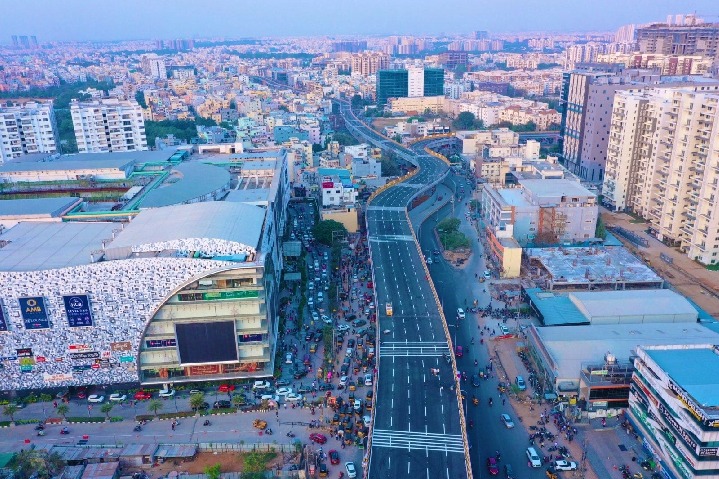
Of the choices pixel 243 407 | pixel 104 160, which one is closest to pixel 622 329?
pixel 243 407

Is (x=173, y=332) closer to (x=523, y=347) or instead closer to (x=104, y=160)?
(x=523, y=347)

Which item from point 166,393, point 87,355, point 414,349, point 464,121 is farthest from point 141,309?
point 464,121

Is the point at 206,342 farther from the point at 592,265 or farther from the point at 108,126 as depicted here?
the point at 108,126

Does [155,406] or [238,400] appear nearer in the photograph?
[155,406]

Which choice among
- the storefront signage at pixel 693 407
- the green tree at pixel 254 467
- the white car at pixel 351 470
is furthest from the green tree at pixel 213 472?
the storefront signage at pixel 693 407

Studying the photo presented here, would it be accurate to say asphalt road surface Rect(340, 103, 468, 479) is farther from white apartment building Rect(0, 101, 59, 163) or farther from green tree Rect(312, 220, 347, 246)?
white apartment building Rect(0, 101, 59, 163)

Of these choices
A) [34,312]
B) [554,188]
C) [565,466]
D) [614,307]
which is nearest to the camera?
[565,466]

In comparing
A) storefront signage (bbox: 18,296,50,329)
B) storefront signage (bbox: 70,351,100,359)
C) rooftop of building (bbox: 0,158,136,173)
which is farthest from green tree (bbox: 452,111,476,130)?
storefront signage (bbox: 18,296,50,329)
